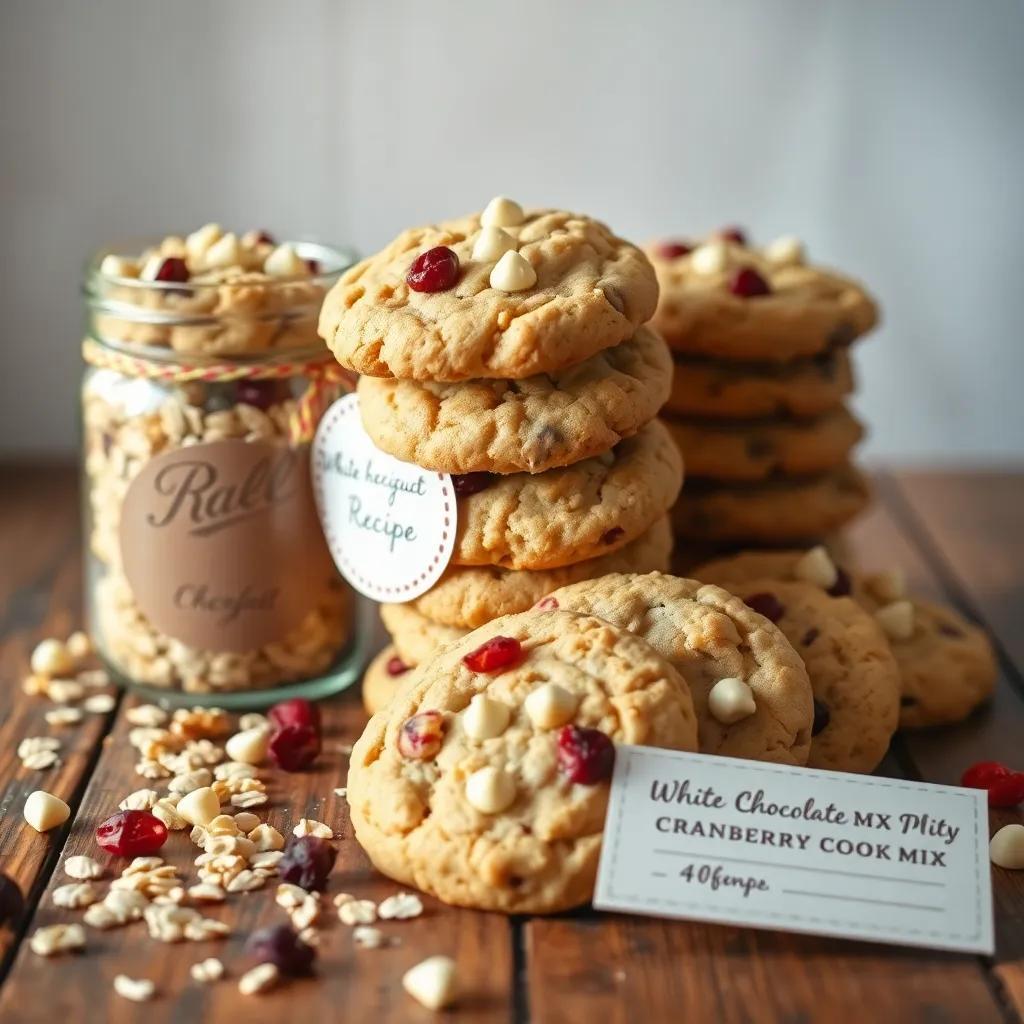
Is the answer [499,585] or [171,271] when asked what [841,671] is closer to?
[499,585]

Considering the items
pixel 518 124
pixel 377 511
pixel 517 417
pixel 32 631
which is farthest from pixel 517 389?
pixel 518 124

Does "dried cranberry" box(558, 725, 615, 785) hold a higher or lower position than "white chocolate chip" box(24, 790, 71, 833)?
higher

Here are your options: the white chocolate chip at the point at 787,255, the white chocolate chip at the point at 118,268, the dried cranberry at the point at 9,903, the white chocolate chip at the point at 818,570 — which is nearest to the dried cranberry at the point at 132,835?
the dried cranberry at the point at 9,903

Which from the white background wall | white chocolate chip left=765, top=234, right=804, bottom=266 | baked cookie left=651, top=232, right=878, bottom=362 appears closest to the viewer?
baked cookie left=651, top=232, right=878, bottom=362

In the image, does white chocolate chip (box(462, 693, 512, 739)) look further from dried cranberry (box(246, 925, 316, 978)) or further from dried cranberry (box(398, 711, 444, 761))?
dried cranberry (box(246, 925, 316, 978))

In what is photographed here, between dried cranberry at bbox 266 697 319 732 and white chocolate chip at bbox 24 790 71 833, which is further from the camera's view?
dried cranberry at bbox 266 697 319 732

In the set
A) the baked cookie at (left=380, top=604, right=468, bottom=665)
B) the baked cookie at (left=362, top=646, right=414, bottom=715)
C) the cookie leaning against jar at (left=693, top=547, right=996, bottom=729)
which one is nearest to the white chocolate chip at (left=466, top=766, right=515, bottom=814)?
the baked cookie at (left=380, top=604, right=468, bottom=665)

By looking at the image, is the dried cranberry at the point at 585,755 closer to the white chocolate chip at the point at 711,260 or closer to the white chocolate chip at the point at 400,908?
the white chocolate chip at the point at 400,908
